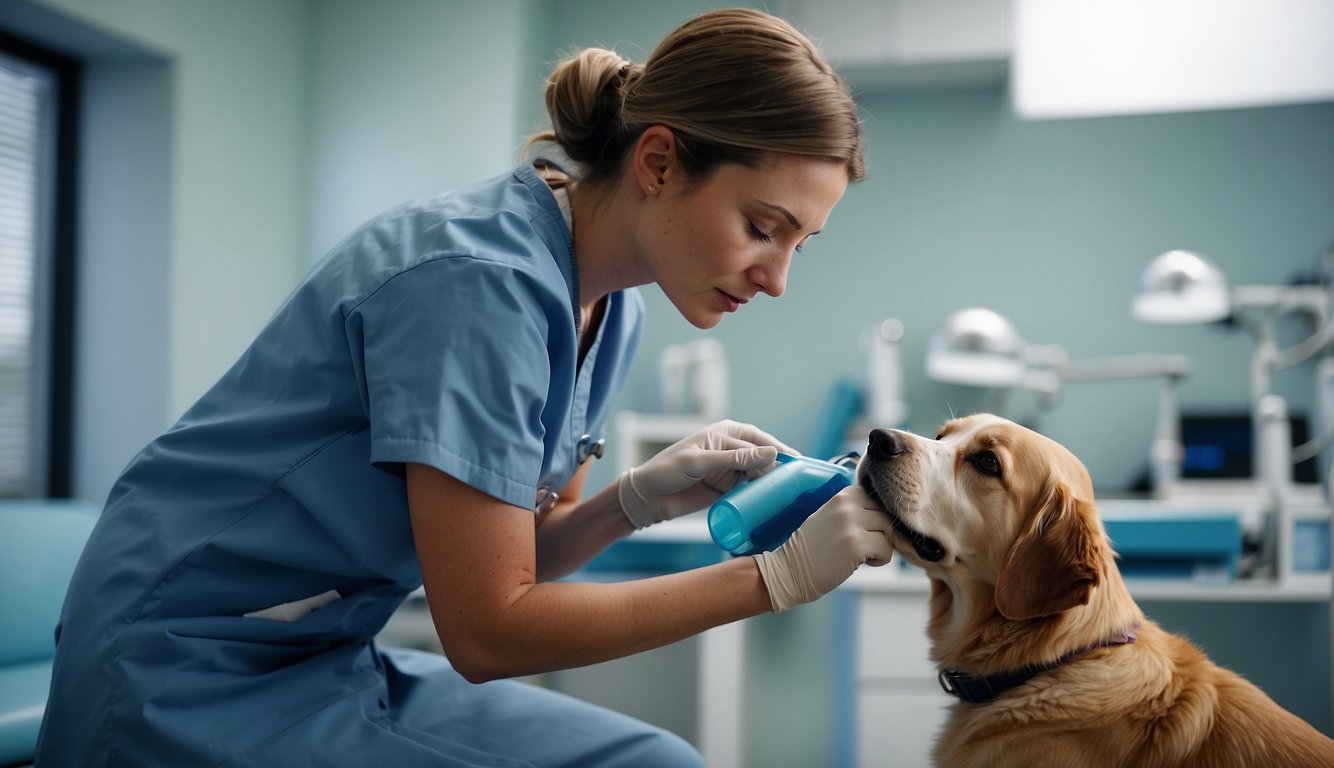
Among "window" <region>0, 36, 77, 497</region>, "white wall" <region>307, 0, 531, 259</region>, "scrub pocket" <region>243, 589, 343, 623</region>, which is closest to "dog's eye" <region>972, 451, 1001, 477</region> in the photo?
"scrub pocket" <region>243, 589, 343, 623</region>

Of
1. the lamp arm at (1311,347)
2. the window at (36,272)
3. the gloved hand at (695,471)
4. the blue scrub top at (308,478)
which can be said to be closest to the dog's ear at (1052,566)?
the gloved hand at (695,471)

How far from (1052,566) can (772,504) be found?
31 cm

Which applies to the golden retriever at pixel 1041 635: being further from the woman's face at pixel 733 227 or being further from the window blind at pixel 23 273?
the window blind at pixel 23 273

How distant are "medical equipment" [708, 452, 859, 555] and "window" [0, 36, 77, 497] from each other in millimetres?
2096

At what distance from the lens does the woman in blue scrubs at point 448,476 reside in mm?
874

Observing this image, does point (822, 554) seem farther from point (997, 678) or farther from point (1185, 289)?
point (1185, 289)

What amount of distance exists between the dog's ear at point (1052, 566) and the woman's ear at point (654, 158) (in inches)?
22.2

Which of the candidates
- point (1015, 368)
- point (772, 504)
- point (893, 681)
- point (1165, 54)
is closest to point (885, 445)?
point (772, 504)

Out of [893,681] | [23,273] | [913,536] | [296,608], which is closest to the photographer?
[296,608]

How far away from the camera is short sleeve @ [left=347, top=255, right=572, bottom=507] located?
86cm

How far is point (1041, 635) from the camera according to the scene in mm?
1042

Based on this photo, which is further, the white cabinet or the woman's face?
the white cabinet

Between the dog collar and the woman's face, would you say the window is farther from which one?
the dog collar

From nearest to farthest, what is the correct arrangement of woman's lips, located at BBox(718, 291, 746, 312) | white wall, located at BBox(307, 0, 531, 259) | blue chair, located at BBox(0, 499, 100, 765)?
woman's lips, located at BBox(718, 291, 746, 312) → blue chair, located at BBox(0, 499, 100, 765) → white wall, located at BBox(307, 0, 531, 259)
